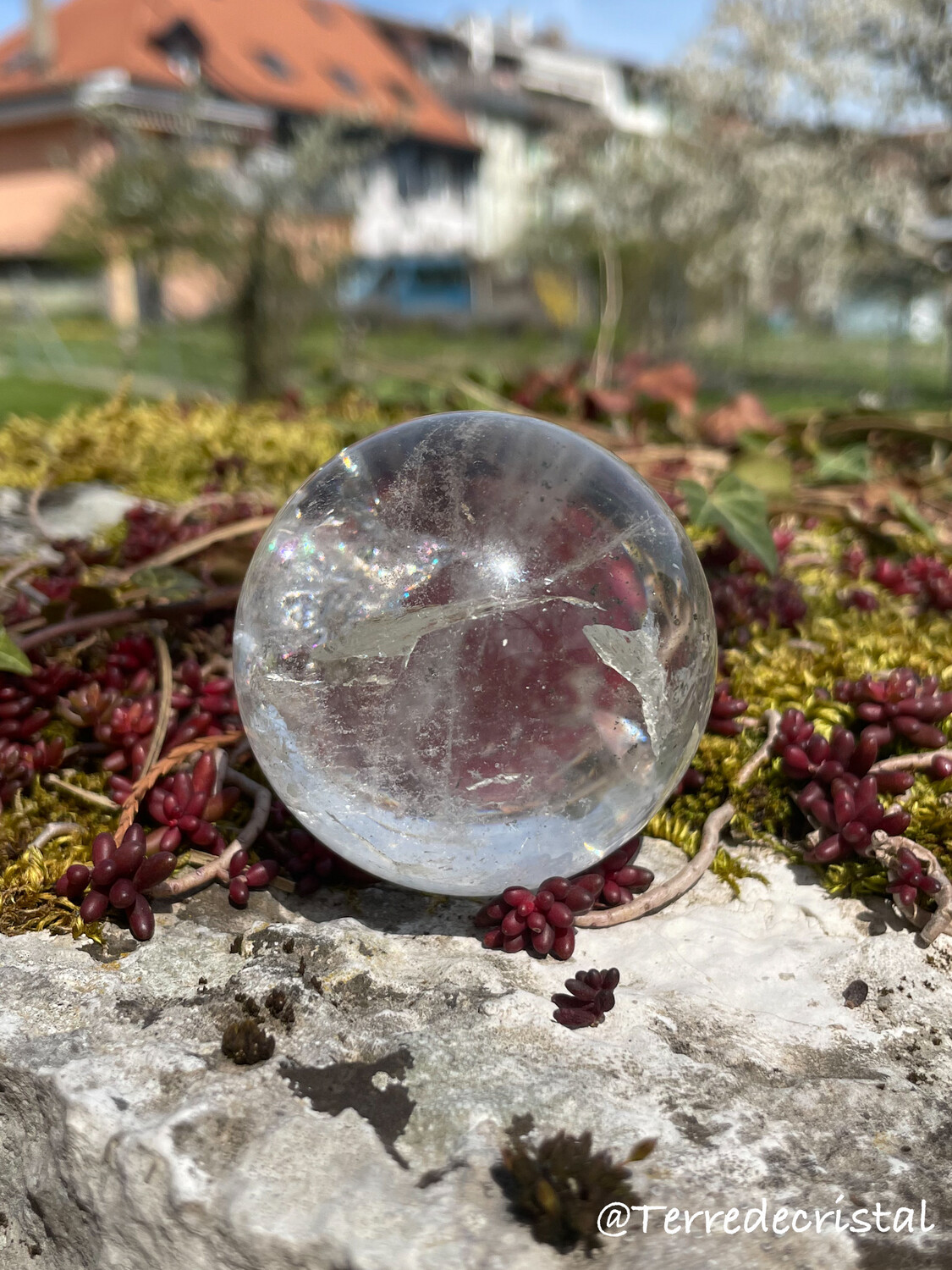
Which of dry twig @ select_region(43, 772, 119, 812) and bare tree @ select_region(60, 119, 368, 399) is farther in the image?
bare tree @ select_region(60, 119, 368, 399)

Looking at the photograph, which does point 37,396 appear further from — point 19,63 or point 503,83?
point 503,83

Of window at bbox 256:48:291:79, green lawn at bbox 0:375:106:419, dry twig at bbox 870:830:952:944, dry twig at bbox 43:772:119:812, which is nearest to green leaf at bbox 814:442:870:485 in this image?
dry twig at bbox 870:830:952:944

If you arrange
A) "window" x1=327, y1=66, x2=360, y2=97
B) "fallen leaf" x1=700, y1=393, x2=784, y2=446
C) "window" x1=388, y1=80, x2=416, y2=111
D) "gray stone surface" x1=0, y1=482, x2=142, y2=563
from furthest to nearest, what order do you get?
"window" x1=388, y1=80, x2=416, y2=111 → "window" x1=327, y1=66, x2=360, y2=97 → "fallen leaf" x1=700, y1=393, x2=784, y2=446 → "gray stone surface" x1=0, y1=482, x2=142, y2=563

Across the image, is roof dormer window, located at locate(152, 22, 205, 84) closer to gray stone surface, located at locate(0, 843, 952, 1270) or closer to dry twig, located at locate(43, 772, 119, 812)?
dry twig, located at locate(43, 772, 119, 812)

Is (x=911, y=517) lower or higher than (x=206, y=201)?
lower

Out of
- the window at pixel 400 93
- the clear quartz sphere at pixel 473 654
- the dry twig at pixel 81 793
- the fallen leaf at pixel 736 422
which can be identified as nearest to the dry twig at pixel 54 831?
the dry twig at pixel 81 793

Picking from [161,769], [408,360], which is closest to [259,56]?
[408,360]
